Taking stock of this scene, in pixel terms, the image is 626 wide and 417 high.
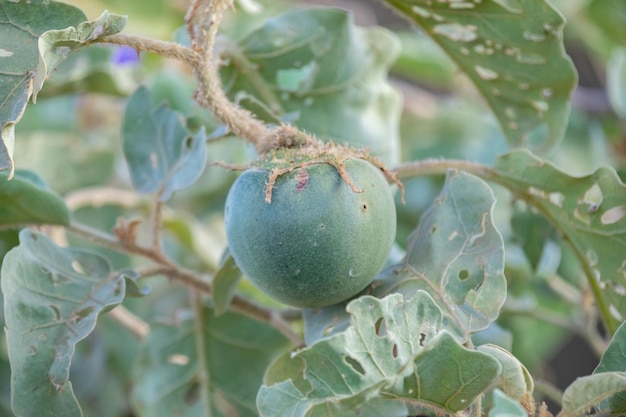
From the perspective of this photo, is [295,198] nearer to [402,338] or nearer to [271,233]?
[271,233]

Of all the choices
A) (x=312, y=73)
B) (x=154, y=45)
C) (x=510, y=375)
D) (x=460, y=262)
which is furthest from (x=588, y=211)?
(x=154, y=45)

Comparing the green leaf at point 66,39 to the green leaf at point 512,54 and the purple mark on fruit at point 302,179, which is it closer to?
the purple mark on fruit at point 302,179

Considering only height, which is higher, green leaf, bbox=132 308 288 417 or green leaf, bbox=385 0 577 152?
green leaf, bbox=385 0 577 152

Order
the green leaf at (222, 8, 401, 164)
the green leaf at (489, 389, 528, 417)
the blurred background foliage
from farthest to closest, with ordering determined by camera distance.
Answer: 1. the blurred background foliage
2. the green leaf at (222, 8, 401, 164)
3. the green leaf at (489, 389, 528, 417)

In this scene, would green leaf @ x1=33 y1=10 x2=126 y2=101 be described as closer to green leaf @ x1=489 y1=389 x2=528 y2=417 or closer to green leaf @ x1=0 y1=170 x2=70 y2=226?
green leaf @ x1=0 y1=170 x2=70 y2=226

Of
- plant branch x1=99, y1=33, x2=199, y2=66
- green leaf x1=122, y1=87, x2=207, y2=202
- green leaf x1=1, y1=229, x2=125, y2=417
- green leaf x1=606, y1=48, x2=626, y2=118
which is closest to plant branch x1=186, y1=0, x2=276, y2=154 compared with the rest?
plant branch x1=99, y1=33, x2=199, y2=66

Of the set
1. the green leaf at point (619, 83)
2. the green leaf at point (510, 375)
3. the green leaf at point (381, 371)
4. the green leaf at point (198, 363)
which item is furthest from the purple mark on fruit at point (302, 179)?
the green leaf at point (619, 83)
